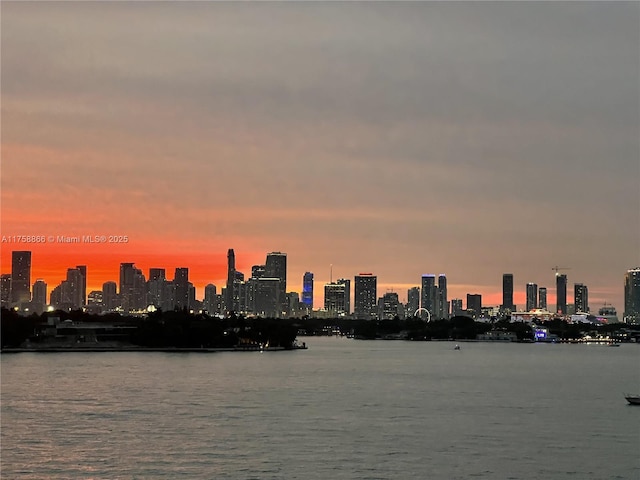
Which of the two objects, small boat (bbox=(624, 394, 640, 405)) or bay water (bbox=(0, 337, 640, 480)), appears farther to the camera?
small boat (bbox=(624, 394, 640, 405))

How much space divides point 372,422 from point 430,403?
40.2ft

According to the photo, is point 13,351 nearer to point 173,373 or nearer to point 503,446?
point 173,373

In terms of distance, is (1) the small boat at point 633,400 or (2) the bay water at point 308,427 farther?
(1) the small boat at point 633,400

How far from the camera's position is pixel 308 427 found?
51.5 metres

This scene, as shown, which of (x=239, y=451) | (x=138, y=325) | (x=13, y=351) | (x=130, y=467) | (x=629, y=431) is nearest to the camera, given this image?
(x=130, y=467)

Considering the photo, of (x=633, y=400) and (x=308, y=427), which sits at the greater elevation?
(x=633, y=400)

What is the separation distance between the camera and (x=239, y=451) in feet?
144

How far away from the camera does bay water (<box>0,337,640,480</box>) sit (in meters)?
40.5

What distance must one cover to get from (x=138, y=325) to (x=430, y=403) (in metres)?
95.1

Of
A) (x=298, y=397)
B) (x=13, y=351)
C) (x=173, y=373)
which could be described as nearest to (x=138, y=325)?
(x=13, y=351)

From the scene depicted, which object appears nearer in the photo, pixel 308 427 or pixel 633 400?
pixel 308 427

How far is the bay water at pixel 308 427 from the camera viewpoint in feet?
133

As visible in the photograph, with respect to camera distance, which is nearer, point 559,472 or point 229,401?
point 559,472

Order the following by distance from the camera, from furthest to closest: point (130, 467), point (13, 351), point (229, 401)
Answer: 1. point (13, 351)
2. point (229, 401)
3. point (130, 467)
